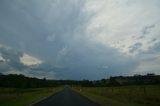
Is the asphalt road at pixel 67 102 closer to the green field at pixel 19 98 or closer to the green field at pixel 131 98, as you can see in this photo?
the green field at pixel 131 98

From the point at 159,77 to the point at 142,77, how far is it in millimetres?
13106

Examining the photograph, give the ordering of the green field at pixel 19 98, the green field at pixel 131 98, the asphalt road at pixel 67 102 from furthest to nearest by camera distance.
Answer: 1. the green field at pixel 19 98
2. the green field at pixel 131 98
3. the asphalt road at pixel 67 102

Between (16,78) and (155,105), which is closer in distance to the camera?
(155,105)

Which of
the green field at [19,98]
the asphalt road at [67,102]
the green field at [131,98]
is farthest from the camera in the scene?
the green field at [19,98]

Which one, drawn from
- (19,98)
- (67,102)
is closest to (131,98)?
(67,102)

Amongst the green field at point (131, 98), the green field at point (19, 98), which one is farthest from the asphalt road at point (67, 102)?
the green field at point (19, 98)

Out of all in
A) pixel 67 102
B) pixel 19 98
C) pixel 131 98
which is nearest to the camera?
pixel 67 102

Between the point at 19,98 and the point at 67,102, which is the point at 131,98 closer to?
the point at 67,102

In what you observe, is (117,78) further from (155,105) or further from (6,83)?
(155,105)

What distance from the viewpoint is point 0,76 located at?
154 metres

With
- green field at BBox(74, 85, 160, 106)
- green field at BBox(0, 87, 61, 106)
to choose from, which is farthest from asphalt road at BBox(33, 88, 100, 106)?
green field at BBox(0, 87, 61, 106)

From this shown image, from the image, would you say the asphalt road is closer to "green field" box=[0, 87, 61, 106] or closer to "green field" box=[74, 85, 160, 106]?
"green field" box=[74, 85, 160, 106]

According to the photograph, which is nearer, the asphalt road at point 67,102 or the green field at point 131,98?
the asphalt road at point 67,102

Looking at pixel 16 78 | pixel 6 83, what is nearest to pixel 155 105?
pixel 6 83
